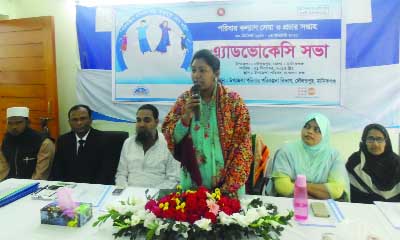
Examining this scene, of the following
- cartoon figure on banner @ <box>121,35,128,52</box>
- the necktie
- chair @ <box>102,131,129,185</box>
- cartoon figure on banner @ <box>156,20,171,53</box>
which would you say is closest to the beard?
chair @ <box>102,131,129,185</box>

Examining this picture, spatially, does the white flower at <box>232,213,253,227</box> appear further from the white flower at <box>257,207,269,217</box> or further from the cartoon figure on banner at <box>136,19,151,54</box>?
the cartoon figure on banner at <box>136,19,151,54</box>

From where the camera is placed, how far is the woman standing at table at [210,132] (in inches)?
76.8

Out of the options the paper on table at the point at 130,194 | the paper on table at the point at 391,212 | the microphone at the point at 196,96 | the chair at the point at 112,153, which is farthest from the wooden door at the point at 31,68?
the paper on table at the point at 391,212

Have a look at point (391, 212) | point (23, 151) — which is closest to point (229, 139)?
point (391, 212)

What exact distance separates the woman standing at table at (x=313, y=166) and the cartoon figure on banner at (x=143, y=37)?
5.49 feet

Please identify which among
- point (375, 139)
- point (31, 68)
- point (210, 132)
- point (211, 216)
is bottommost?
point (211, 216)

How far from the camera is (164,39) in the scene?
3.34 m

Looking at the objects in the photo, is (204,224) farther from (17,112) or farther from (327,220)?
(17,112)

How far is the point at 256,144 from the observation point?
297cm

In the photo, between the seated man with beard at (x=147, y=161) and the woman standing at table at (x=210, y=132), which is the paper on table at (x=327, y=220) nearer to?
the woman standing at table at (x=210, y=132)

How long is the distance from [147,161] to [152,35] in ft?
4.32

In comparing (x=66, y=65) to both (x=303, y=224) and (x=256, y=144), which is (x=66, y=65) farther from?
(x=303, y=224)

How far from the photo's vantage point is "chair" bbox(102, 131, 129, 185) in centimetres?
294

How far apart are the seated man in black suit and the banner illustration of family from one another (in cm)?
73
